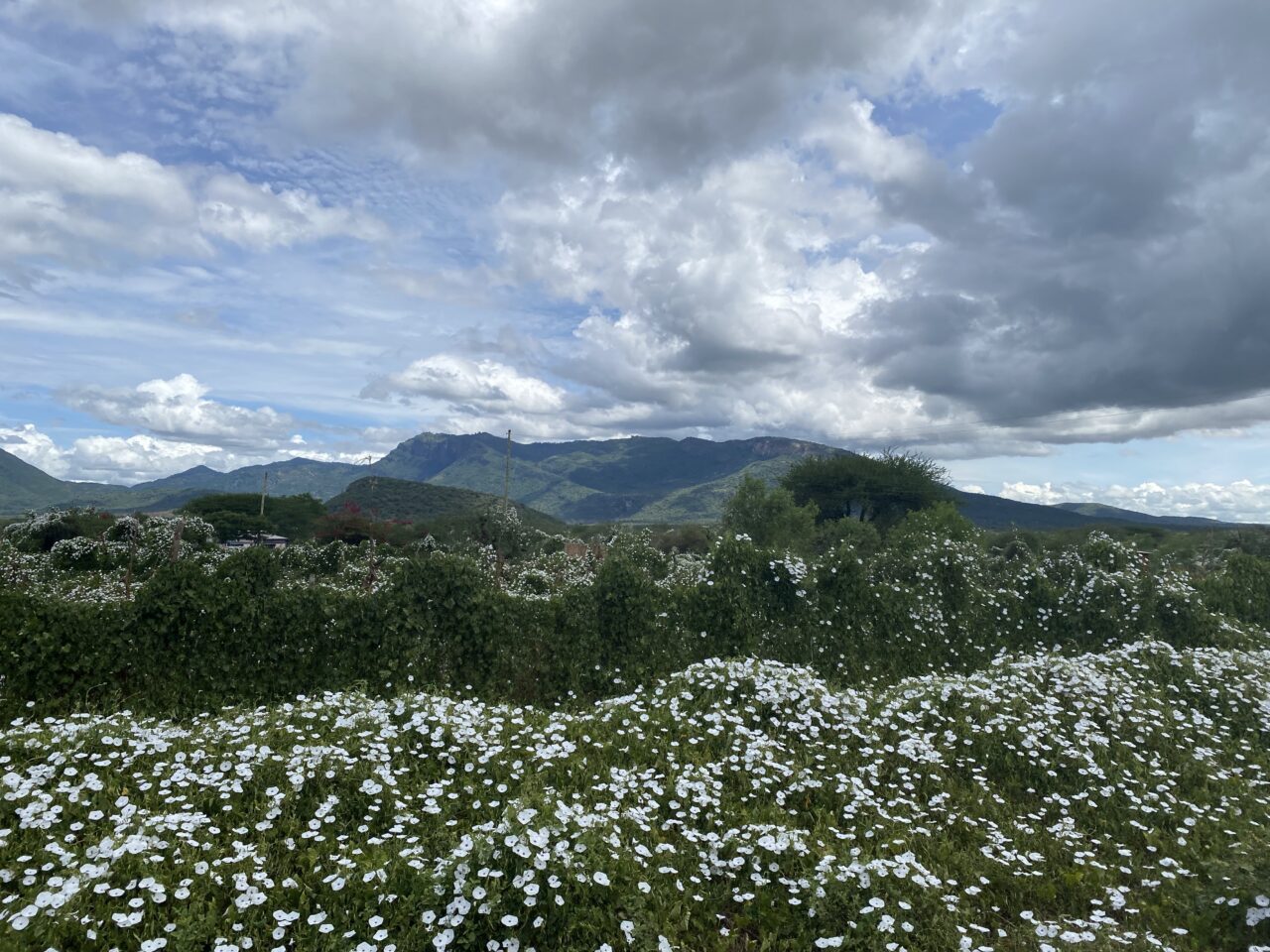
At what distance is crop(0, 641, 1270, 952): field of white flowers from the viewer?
482 cm

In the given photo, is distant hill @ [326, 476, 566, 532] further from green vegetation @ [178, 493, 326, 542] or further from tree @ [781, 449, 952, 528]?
tree @ [781, 449, 952, 528]

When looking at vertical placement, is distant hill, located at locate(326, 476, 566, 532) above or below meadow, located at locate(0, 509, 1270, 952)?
above

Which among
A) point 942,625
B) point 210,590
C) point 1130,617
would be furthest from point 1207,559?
point 210,590

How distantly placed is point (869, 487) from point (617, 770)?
55398 mm

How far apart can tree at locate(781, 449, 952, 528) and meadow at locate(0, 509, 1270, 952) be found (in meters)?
45.0

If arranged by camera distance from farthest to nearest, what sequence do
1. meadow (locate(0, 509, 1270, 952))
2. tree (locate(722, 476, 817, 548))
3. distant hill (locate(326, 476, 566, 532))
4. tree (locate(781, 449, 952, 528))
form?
1. distant hill (locate(326, 476, 566, 532))
2. tree (locate(781, 449, 952, 528))
3. tree (locate(722, 476, 817, 548))
4. meadow (locate(0, 509, 1270, 952))

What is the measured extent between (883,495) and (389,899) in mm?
58527

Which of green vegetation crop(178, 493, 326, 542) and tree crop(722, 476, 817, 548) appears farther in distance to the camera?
green vegetation crop(178, 493, 326, 542)

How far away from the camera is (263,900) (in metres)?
4.73

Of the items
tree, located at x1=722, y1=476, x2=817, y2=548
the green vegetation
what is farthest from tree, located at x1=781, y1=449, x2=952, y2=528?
the green vegetation

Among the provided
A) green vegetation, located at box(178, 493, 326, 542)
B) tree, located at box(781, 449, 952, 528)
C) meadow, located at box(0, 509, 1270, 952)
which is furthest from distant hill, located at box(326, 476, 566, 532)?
meadow, located at box(0, 509, 1270, 952)

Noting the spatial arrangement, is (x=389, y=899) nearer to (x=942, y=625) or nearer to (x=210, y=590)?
(x=210, y=590)

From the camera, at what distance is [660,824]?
21.4 ft

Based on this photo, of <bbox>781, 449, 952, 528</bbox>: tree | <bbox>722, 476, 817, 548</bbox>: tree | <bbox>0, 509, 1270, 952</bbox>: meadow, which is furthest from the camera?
<bbox>781, 449, 952, 528</bbox>: tree
